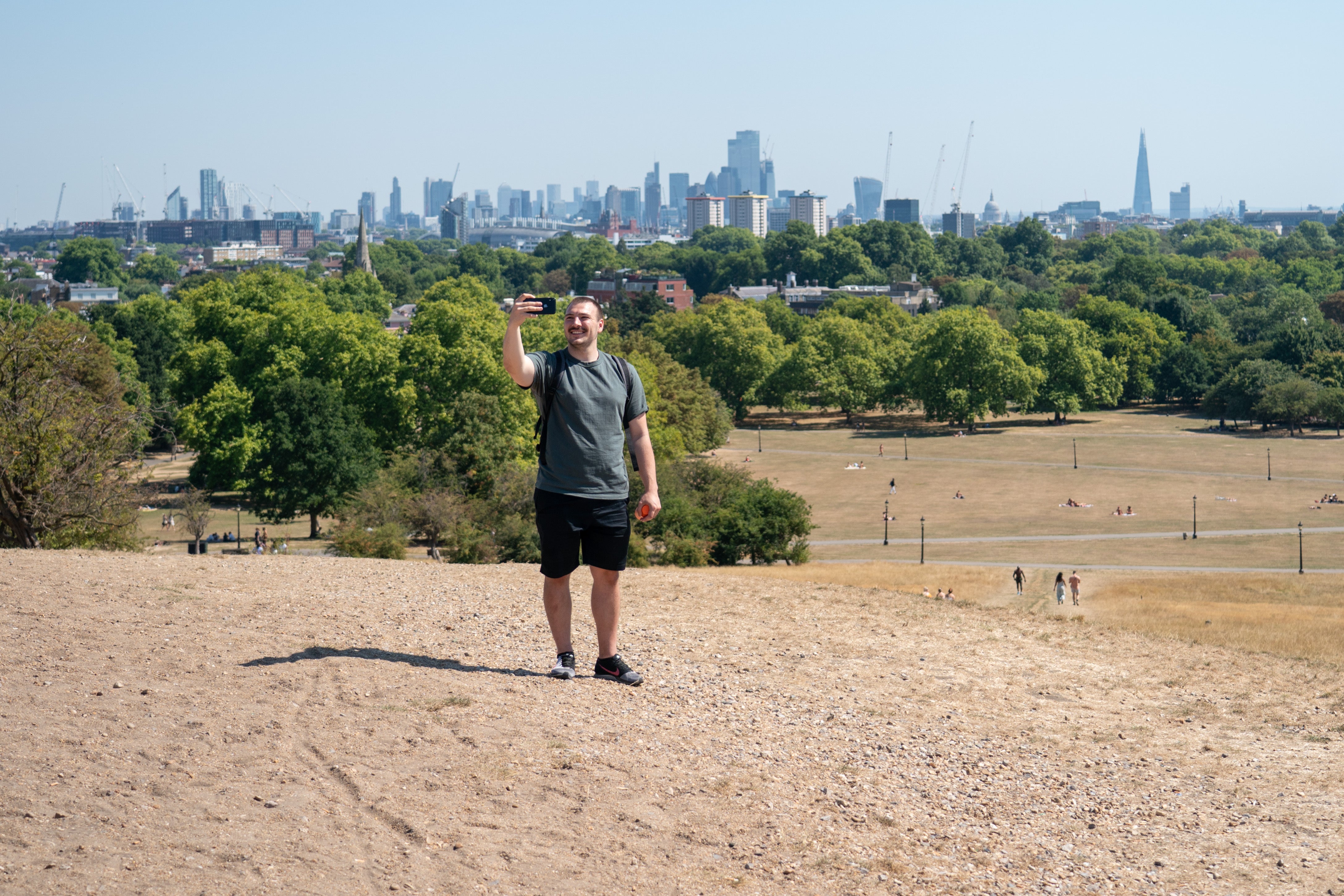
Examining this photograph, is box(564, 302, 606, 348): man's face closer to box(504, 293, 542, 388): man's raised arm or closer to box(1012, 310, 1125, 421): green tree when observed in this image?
box(504, 293, 542, 388): man's raised arm

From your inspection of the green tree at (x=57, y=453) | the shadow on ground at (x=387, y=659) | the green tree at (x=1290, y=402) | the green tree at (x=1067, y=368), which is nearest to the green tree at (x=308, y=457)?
the green tree at (x=57, y=453)

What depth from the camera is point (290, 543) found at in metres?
44.1

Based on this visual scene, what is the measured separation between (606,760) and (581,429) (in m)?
2.23

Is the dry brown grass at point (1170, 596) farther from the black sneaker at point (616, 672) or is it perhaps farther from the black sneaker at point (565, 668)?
the black sneaker at point (565, 668)

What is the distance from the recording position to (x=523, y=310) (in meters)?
8.16

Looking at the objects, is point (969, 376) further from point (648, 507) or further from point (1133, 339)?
point (648, 507)

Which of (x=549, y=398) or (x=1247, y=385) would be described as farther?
(x=1247, y=385)

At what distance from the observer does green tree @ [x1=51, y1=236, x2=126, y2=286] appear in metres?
184

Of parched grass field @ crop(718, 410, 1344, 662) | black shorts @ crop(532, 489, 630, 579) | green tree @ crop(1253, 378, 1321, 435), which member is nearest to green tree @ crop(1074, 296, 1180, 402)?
parched grass field @ crop(718, 410, 1344, 662)

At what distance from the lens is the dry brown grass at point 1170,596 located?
23594 millimetres

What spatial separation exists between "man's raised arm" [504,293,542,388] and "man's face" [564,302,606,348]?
1.34ft

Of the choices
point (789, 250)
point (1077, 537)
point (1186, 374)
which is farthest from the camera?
point (789, 250)

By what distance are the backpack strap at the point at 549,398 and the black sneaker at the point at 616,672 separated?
65.1 inches

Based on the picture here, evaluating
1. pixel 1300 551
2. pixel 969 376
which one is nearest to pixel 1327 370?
pixel 969 376
